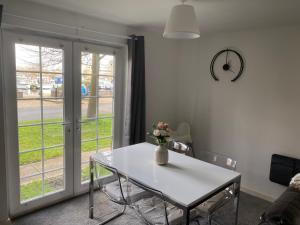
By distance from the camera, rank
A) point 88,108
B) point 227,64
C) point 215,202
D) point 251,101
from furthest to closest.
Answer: point 227,64 → point 251,101 → point 88,108 → point 215,202

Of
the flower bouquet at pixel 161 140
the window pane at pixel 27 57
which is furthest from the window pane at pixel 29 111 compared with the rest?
the flower bouquet at pixel 161 140

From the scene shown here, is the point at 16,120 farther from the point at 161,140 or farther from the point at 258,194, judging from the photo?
the point at 258,194

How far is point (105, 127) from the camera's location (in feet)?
10.5

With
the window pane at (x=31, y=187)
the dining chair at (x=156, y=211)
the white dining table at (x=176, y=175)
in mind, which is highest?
the white dining table at (x=176, y=175)

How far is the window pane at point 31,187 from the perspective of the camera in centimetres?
258

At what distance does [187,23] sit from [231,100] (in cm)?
187

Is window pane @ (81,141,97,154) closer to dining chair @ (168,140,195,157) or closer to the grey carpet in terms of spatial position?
the grey carpet

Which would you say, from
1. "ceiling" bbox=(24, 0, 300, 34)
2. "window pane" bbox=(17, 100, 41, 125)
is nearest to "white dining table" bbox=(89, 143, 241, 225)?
"window pane" bbox=(17, 100, 41, 125)

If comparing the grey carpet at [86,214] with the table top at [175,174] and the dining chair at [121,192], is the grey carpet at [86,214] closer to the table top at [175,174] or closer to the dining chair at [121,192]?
the dining chair at [121,192]

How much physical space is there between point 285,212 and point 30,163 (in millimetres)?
2605

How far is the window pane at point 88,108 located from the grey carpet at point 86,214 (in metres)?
1.09

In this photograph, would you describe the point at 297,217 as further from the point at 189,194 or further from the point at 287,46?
the point at 287,46

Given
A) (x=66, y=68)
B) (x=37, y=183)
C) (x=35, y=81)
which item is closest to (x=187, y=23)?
(x=66, y=68)

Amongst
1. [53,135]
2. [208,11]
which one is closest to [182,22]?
[208,11]
